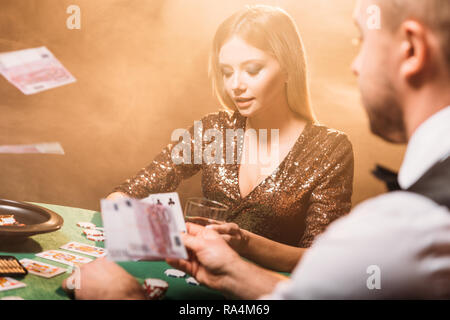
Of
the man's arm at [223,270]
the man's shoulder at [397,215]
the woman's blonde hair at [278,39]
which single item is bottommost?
the man's arm at [223,270]

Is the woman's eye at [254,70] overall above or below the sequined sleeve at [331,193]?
above

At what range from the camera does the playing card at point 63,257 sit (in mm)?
1181

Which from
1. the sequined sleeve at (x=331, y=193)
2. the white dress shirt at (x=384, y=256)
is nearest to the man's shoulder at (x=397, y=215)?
the white dress shirt at (x=384, y=256)

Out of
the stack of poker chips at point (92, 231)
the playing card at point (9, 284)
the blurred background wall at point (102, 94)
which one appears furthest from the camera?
the blurred background wall at point (102, 94)

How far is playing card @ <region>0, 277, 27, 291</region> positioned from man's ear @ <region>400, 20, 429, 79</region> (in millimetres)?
1055

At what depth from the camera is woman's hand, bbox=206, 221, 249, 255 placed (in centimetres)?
136

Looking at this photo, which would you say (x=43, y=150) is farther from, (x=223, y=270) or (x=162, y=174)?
(x=223, y=270)

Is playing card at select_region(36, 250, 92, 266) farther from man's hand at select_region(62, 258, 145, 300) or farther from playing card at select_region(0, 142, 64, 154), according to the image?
playing card at select_region(0, 142, 64, 154)

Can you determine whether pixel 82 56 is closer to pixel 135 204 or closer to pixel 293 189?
pixel 293 189

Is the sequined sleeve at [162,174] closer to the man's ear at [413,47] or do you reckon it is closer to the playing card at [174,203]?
the playing card at [174,203]

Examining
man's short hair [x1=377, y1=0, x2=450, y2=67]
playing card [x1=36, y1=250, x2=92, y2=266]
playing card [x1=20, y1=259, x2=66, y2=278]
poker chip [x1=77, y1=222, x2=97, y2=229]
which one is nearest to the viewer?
man's short hair [x1=377, y1=0, x2=450, y2=67]

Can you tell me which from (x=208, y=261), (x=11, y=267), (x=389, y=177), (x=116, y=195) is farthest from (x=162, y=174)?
(x=389, y=177)

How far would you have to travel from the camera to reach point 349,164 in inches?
77.6

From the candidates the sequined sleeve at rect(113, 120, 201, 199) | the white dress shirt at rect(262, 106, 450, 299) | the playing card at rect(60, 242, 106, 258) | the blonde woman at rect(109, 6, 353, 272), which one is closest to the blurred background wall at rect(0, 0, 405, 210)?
the sequined sleeve at rect(113, 120, 201, 199)
